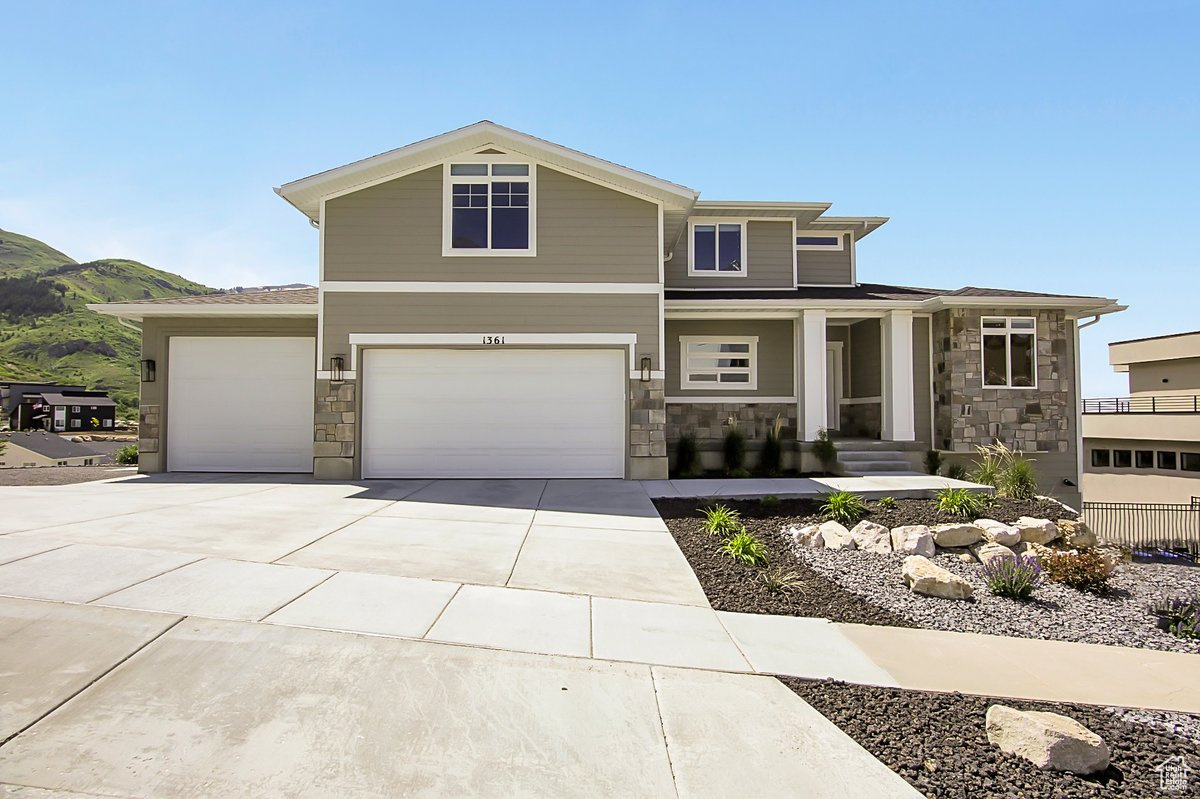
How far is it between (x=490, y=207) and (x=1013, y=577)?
9748 mm

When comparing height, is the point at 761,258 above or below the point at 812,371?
above

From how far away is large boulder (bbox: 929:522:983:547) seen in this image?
723 centimetres

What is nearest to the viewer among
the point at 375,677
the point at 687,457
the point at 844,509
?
the point at 375,677

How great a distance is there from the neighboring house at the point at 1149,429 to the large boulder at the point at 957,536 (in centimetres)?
1988

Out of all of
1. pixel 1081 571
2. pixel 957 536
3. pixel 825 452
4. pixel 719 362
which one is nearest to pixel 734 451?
pixel 825 452

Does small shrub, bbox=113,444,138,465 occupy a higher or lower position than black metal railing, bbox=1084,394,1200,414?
lower

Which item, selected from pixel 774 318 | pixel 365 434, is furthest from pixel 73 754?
pixel 774 318

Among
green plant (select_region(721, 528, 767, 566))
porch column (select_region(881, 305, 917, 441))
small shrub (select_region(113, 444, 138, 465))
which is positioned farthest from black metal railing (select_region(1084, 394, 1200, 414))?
small shrub (select_region(113, 444, 138, 465))

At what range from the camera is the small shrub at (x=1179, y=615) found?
537cm

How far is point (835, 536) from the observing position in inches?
293

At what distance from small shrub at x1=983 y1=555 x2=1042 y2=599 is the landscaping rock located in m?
1.36

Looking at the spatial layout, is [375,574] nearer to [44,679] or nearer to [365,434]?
[44,679]

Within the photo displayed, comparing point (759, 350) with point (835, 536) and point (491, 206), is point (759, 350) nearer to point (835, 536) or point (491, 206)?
point (491, 206)

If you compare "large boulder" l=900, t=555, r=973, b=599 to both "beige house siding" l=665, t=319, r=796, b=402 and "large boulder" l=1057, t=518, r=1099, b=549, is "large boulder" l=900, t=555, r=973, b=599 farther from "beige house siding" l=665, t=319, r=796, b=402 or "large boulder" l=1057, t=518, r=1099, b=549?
"beige house siding" l=665, t=319, r=796, b=402
